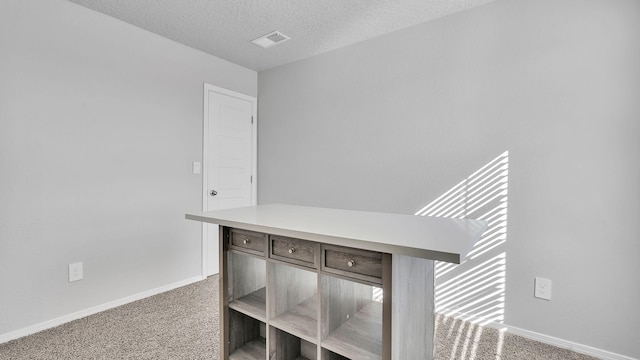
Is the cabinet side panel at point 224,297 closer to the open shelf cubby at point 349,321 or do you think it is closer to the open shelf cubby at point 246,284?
the open shelf cubby at point 246,284

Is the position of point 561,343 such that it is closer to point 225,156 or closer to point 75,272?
point 225,156

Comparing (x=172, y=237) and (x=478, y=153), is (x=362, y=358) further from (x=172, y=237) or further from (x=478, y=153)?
(x=172, y=237)

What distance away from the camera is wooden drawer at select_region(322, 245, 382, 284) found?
44.5 inches

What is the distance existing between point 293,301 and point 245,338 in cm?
44

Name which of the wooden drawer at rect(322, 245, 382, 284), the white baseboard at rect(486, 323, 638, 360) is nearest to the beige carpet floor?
the white baseboard at rect(486, 323, 638, 360)

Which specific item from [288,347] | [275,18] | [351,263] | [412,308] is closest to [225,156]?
[275,18]

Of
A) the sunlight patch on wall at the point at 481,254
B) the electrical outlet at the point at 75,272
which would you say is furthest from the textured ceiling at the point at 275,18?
the electrical outlet at the point at 75,272

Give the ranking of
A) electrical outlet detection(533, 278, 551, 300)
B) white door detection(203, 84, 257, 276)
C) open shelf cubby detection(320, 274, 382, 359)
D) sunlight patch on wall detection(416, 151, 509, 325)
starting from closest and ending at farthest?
open shelf cubby detection(320, 274, 382, 359) < electrical outlet detection(533, 278, 551, 300) < sunlight patch on wall detection(416, 151, 509, 325) < white door detection(203, 84, 257, 276)

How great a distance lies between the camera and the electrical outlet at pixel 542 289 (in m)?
2.04

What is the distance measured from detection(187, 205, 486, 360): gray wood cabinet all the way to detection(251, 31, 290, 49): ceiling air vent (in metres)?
1.89

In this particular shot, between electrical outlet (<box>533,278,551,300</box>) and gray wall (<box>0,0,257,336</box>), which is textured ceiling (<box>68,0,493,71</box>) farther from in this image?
electrical outlet (<box>533,278,551,300</box>)

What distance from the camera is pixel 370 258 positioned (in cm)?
114

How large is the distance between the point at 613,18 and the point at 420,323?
85.5 inches

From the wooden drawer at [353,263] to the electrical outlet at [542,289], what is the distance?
1.64 metres
